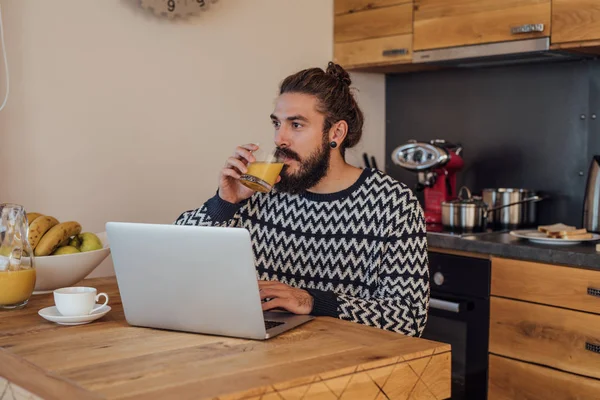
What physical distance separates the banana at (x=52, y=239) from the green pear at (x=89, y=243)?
45mm

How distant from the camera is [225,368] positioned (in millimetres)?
1431

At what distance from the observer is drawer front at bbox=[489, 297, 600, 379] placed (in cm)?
264

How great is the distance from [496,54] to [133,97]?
139 centimetres

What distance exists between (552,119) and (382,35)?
0.81 meters

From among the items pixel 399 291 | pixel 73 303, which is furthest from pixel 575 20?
pixel 73 303

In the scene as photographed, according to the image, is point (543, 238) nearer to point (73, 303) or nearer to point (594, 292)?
point (594, 292)

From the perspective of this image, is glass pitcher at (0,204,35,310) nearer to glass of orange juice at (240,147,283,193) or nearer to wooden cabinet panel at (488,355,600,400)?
glass of orange juice at (240,147,283,193)

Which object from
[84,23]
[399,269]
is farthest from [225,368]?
[84,23]

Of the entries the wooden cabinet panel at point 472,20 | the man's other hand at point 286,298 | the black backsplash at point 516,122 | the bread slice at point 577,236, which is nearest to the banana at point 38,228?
the man's other hand at point 286,298

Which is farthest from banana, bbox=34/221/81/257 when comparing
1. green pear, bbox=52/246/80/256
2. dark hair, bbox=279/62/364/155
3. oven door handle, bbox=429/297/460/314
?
oven door handle, bbox=429/297/460/314

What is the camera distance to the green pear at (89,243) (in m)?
2.16

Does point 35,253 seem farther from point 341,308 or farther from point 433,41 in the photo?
point 433,41

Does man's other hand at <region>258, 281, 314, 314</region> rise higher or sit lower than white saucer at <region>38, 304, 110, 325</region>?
higher

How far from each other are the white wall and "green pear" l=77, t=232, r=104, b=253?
811 mm
